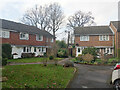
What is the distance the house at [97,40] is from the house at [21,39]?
890cm

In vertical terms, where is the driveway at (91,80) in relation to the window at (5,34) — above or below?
below

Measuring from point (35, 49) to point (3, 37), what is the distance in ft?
26.9

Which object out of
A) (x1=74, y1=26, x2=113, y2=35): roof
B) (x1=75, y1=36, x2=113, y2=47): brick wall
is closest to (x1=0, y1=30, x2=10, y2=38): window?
(x1=74, y1=26, x2=113, y2=35): roof

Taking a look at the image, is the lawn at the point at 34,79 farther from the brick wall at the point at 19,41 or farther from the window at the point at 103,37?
the window at the point at 103,37

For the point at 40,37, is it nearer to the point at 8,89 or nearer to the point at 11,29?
the point at 11,29

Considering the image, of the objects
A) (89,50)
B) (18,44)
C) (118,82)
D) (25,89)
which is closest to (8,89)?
(25,89)

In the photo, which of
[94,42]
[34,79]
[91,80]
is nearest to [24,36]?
[94,42]

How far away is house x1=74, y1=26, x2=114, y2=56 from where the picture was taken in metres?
24.8

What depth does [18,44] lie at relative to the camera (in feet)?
77.9

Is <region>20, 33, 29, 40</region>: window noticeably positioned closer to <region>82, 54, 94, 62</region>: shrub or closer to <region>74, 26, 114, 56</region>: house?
<region>74, 26, 114, 56</region>: house

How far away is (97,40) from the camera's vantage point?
25.3m

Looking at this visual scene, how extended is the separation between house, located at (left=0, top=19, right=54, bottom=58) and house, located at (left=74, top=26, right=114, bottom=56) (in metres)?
8.90

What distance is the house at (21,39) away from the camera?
2186 centimetres

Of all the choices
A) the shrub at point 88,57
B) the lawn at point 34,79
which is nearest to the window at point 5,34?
the lawn at point 34,79
